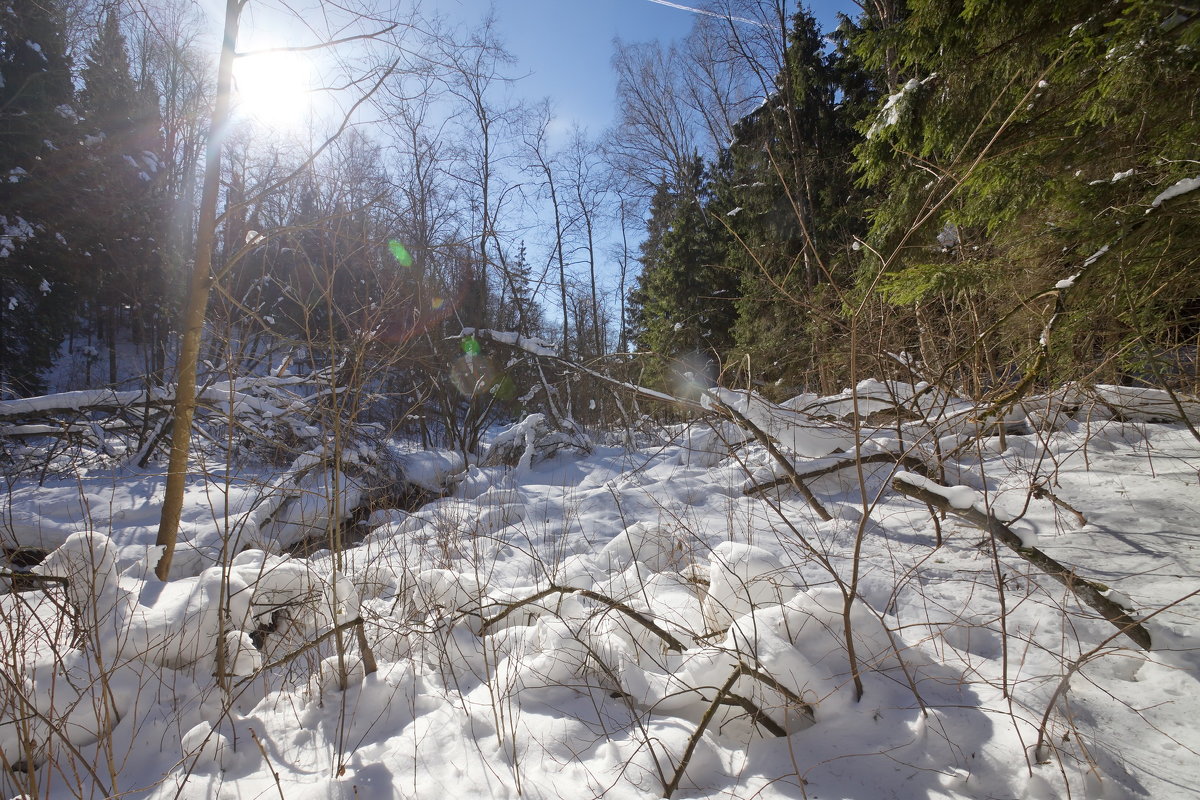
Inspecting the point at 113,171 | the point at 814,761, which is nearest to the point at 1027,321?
the point at 814,761

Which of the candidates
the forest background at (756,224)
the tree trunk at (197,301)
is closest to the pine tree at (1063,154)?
the forest background at (756,224)

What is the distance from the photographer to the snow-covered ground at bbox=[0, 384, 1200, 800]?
152cm

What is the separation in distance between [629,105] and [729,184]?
4038 millimetres

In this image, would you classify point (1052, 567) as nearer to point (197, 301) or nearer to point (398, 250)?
point (398, 250)

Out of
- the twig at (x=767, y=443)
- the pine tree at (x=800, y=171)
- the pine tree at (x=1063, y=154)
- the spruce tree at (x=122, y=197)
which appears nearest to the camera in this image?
the pine tree at (x=1063, y=154)

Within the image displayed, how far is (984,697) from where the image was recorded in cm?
169

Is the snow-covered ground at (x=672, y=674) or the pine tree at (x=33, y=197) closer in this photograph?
the snow-covered ground at (x=672, y=674)

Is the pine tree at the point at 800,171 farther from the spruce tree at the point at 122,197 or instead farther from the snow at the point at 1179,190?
the spruce tree at the point at 122,197

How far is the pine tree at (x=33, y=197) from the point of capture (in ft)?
37.7

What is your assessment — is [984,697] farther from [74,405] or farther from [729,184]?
[729,184]

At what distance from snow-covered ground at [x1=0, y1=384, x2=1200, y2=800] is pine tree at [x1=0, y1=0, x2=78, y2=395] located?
1365 cm

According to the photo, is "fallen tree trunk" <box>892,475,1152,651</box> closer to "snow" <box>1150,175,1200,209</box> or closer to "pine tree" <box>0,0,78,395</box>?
"snow" <box>1150,175,1200,209</box>

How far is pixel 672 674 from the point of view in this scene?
6.27 ft

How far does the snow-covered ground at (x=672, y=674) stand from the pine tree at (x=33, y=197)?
537 inches
